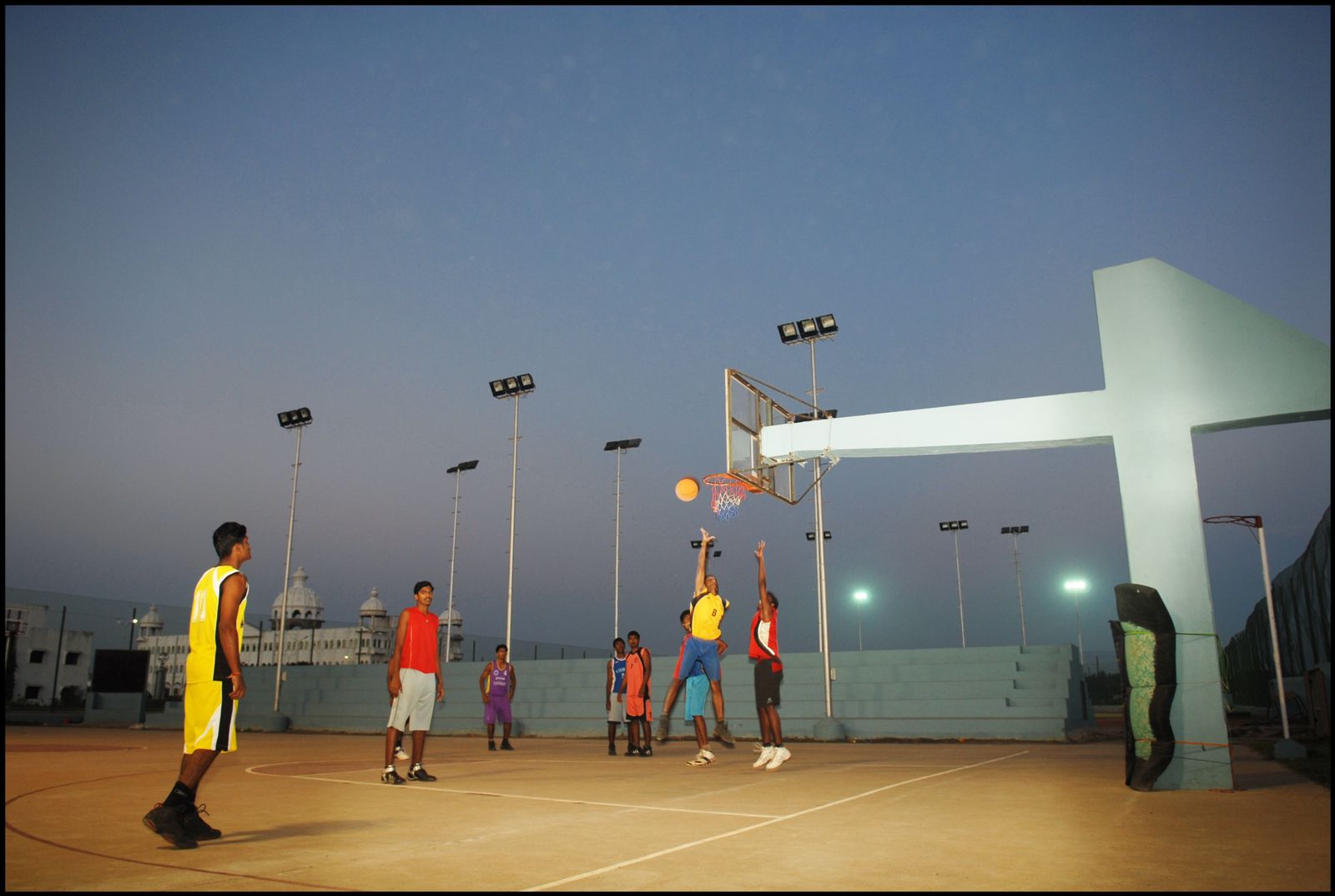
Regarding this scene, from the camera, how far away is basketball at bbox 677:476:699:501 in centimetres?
1260

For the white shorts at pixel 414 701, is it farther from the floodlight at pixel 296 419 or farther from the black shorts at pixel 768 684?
the floodlight at pixel 296 419

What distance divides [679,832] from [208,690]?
2853mm

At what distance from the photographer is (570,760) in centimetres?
1210

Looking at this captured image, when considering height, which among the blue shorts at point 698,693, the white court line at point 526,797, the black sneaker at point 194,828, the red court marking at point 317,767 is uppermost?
the blue shorts at point 698,693

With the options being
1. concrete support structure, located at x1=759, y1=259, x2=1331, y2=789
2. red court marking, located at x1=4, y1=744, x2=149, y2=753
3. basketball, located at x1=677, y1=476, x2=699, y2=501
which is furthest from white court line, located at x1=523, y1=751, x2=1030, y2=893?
red court marking, located at x1=4, y1=744, x2=149, y2=753

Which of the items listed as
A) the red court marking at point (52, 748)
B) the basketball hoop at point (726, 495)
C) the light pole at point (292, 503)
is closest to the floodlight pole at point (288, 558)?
the light pole at point (292, 503)

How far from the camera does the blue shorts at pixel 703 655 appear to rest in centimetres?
1108

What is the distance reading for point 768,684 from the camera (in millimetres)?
10031

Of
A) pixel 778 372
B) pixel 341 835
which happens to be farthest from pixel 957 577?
pixel 341 835

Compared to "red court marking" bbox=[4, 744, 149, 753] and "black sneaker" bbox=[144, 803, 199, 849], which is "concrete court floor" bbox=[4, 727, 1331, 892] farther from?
"red court marking" bbox=[4, 744, 149, 753]

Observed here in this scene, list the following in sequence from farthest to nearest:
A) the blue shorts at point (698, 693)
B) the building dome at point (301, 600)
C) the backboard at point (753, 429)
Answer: the building dome at point (301, 600) → the backboard at point (753, 429) → the blue shorts at point (698, 693)

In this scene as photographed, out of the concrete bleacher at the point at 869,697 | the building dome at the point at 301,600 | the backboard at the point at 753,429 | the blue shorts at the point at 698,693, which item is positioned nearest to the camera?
the blue shorts at the point at 698,693

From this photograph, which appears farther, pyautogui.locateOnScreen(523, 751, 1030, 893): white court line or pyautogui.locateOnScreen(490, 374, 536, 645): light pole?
pyautogui.locateOnScreen(490, 374, 536, 645): light pole

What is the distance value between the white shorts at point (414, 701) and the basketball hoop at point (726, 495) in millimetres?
5187
